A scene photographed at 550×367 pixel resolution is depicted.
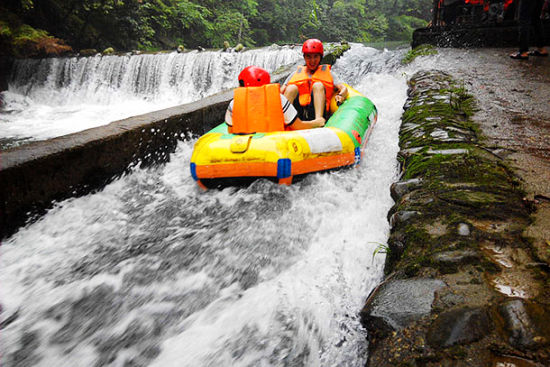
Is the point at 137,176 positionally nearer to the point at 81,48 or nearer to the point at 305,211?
the point at 305,211

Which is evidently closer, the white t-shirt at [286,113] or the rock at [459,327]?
the rock at [459,327]

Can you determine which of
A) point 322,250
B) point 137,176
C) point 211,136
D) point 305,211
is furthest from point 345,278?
point 137,176

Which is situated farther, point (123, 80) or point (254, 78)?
point (123, 80)

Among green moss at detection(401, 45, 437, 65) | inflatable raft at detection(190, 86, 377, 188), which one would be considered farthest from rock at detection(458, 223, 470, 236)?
green moss at detection(401, 45, 437, 65)

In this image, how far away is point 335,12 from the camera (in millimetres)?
25734

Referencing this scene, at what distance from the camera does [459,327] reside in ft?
3.62

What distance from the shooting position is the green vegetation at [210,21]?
11.6m

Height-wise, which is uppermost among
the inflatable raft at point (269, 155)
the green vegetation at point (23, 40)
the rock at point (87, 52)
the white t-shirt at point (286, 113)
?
the green vegetation at point (23, 40)

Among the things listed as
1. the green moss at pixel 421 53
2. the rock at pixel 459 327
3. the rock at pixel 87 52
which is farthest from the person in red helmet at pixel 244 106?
the rock at pixel 87 52

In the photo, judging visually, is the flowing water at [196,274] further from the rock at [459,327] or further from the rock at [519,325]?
the rock at [519,325]

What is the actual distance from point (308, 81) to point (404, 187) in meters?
2.69

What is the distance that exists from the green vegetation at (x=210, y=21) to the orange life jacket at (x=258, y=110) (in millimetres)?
9948

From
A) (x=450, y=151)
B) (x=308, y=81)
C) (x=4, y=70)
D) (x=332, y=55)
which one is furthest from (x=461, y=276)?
(x=4, y=70)

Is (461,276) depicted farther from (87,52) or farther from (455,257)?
(87,52)
